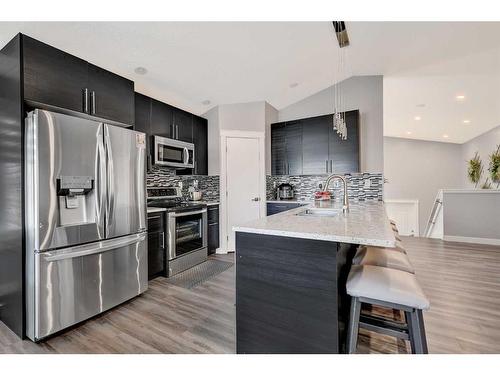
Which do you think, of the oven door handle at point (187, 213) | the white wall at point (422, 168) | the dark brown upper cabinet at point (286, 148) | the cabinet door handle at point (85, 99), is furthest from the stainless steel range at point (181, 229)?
the white wall at point (422, 168)

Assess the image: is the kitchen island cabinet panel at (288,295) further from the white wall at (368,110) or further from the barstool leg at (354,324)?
the white wall at (368,110)

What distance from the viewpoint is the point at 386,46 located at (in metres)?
3.14

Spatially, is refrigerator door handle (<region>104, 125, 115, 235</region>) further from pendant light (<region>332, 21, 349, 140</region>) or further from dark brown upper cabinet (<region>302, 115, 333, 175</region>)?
dark brown upper cabinet (<region>302, 115, 333, 175</region>)

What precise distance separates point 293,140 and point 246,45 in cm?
196

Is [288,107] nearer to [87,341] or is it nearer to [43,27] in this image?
[43,27]

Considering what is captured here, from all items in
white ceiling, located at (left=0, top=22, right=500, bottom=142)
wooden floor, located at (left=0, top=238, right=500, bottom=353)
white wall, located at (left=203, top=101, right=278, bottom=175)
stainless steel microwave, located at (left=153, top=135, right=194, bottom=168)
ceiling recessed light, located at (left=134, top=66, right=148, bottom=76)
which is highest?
white ceiling, located at (left=0, top=22, right=500, bottom=142)

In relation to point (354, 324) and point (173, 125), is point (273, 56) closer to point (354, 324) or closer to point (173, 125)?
point (173, 125)

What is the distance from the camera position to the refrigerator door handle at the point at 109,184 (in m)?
2.24

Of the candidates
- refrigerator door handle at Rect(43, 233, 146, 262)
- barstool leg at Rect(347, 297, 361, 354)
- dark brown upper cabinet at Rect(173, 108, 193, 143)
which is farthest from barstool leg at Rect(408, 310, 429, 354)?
dark brown upper cabinet at Rect(173, 108, 193, 143)

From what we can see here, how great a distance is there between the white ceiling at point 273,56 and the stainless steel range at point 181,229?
57.5 inches

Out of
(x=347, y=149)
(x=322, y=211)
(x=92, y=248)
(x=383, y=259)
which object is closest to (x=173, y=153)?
(x=92, y=248)

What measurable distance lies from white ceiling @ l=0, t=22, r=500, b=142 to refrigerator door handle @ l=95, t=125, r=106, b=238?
916 mm

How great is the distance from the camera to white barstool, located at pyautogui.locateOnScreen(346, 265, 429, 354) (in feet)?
4.15
